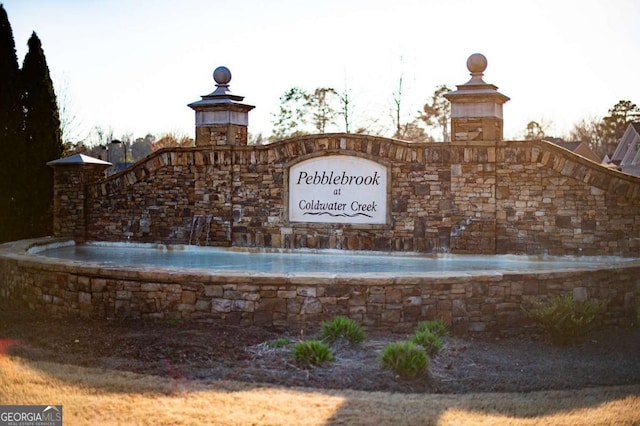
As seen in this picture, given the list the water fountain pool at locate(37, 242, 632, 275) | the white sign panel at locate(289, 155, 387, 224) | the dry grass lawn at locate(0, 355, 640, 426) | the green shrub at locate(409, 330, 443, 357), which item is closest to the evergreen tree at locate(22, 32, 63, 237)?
the water fountain pool at locate(37, 242, 632, 275)

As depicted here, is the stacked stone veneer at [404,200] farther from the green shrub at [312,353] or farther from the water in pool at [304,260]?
the green shrub at [312,353]

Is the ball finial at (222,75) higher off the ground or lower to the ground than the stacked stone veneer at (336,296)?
higher

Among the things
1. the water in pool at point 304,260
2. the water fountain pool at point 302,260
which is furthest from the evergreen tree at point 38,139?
the water in pool at point 304,260

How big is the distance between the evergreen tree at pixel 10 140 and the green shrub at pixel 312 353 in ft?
36.9

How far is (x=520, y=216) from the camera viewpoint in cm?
1285

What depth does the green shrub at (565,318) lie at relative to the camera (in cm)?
864

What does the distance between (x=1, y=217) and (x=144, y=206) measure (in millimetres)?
3616

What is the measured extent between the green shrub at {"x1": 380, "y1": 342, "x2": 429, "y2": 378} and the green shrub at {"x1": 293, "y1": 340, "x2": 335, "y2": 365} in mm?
588

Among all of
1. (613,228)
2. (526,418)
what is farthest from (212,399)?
(613,228)

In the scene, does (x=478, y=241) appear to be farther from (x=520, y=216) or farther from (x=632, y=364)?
(x=632, y=364)

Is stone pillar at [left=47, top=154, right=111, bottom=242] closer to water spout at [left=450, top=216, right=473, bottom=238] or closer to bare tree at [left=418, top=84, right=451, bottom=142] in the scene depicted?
water spout at [left=450, top=216, right=473, bottom=238]

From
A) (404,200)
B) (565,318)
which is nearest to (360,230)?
(404,200)

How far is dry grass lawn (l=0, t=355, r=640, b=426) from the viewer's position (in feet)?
18.3

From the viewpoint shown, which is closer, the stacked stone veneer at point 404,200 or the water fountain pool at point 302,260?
the water fountain pool at point 302,260
